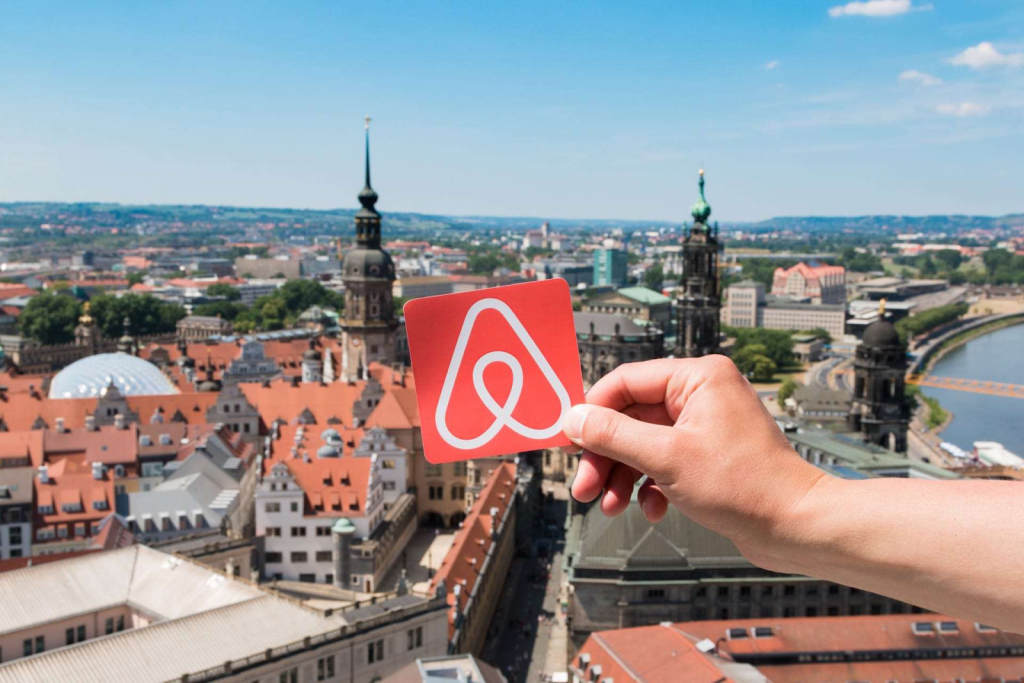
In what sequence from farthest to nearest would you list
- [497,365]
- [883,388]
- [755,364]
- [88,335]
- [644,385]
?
[755,364] → [88,335] → [883,388] → [497,365] → [644,385]

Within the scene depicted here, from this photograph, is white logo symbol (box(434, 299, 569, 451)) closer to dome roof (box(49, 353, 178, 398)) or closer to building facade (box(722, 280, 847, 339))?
dome roof (box(49, 353, 178, 398))

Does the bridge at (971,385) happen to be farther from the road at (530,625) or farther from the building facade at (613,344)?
the road at (530,625)

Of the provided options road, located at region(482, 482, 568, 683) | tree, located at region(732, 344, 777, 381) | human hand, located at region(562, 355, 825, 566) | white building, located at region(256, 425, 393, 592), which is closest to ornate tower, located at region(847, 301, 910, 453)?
road, located at region(482, 482, 568, 683)

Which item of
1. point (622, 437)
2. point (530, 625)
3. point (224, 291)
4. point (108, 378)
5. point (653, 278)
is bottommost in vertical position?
point (530, 625)

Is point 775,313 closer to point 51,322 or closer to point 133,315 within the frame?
point 133,315

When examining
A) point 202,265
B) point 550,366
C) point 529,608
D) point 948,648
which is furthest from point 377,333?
point 202,265

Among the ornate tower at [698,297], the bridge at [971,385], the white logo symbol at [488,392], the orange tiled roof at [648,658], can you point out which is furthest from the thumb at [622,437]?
the bridge at [971,385]

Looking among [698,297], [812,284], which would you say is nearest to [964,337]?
[812,284]
